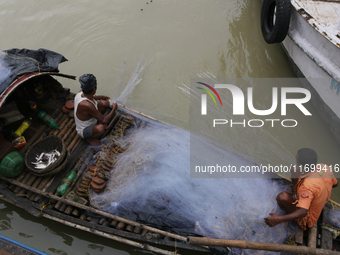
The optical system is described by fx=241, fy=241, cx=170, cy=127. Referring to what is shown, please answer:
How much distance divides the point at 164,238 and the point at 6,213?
348 cm

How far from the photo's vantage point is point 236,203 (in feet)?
12.8

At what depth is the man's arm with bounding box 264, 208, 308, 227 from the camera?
325cm

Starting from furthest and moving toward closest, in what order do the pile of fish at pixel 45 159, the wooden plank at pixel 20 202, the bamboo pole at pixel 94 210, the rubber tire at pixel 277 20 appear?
the rubber tire at pixel 277 20, the pile of fish at pixel 45 159, the wooden plank at pixel 20 202, the bamboo pole at pixel 94 210

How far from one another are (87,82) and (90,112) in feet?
1.88

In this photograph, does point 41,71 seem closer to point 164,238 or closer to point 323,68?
point 164,238

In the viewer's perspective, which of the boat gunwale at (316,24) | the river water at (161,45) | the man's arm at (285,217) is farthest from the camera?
the river water at (161,45)

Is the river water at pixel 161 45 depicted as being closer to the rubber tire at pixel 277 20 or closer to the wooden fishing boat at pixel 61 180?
the rubber tire at pixel 277 20

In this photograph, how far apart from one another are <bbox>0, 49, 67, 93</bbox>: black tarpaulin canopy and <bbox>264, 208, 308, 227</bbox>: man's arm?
4.65 metres

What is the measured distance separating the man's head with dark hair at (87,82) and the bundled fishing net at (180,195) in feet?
3.67

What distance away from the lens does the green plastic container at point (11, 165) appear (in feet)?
13.5

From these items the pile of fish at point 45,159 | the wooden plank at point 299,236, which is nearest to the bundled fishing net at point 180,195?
the wooden plank at point 299,236

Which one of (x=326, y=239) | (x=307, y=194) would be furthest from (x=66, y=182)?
(x=326, y=239)

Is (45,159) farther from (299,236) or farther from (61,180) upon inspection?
(299,236)

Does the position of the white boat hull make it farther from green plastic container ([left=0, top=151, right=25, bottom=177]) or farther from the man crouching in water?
green plastic container ([left=0, top=151, right=25, bottom=177])
